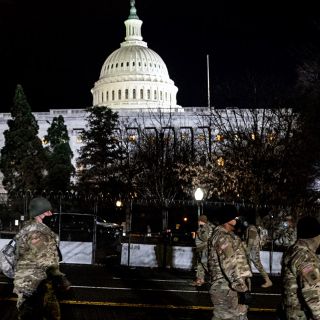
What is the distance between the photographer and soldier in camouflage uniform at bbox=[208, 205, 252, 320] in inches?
304

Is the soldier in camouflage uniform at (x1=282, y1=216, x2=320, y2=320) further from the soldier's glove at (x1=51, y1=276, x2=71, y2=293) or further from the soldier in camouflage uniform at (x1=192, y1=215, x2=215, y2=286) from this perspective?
the soldier in camouflage uniform at (x1=192, y1=215, x2=215, y2=286)

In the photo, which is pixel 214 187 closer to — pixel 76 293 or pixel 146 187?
pixel 146 187

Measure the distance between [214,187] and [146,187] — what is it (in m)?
12.2

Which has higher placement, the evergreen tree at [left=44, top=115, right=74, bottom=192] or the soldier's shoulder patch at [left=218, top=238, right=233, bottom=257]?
the evergreen tree at [left=44, top=115, right=74, bottom=192]

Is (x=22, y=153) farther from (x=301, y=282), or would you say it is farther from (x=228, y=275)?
(x=301, y=282)

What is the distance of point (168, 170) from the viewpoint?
2254 inches

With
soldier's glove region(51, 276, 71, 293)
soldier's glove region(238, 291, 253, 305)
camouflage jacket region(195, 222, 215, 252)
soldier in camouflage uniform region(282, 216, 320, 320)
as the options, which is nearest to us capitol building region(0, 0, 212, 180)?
camouflage jacket region(195, 222, 215, 252)

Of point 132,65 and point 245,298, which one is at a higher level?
point 132,65

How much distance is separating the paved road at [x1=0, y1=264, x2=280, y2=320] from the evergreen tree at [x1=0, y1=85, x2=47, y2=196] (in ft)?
164

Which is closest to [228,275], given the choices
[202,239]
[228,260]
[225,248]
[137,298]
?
[228,260]

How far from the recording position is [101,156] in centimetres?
6550

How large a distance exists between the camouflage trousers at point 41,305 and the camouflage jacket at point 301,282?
2.61m

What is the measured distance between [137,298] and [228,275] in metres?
7.46

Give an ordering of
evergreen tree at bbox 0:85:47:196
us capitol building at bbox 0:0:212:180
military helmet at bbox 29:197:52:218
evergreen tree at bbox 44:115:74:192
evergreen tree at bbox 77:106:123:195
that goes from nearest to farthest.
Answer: military helmet at bbox 29:197:52:218 → evergreen tree at bbox 77:106:123:195 → evergreen tree at bbox 44:115:74:192 → evergreen tree at bbox 0:85:47:196 → us capitol building at bbox 0:0:212:180
